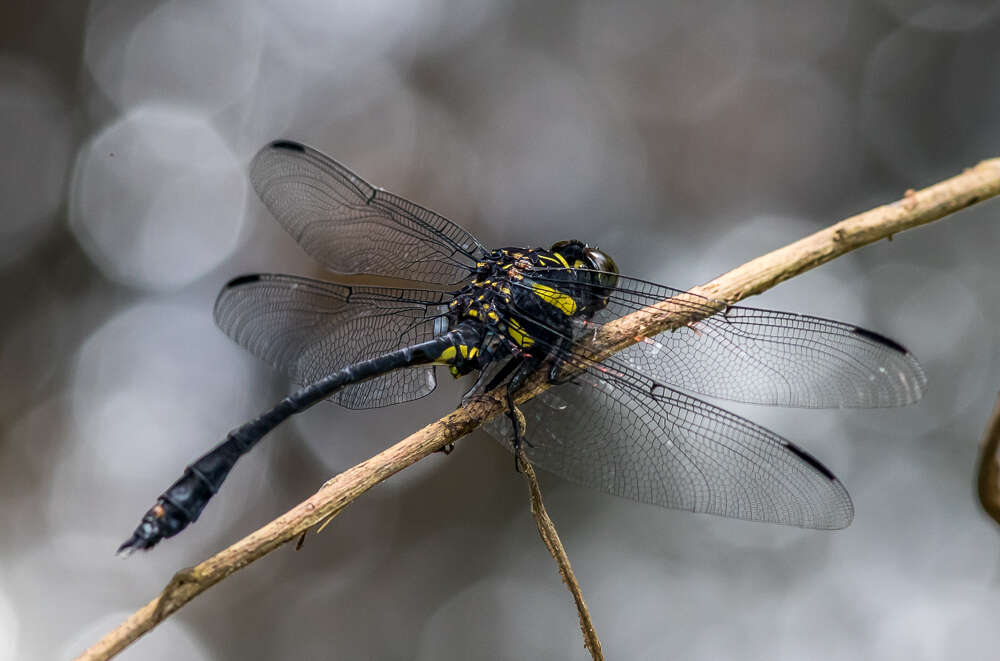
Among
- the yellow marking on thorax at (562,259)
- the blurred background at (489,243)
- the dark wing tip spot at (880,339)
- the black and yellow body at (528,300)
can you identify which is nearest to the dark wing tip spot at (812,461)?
the dark wing tip spot at (880,339)

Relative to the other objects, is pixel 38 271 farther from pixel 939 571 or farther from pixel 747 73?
pixel 939 571

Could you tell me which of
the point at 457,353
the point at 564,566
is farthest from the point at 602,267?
the point at 564,566

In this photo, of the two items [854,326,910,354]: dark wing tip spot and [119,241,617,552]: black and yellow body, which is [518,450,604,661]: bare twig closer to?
[119,241,617,552]: black and yellow body

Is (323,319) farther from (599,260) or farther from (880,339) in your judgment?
(880,339)

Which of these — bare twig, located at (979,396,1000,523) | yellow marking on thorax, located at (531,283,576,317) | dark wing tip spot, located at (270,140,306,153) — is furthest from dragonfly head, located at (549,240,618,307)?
bare twig, located at (979,396,1000,523)

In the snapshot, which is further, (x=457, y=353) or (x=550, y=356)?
(x=457, y=353)

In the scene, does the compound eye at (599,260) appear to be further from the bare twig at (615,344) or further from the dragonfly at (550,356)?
the bare twig at (615,344)
